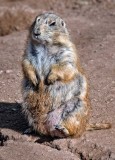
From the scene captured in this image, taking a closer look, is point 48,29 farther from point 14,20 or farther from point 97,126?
point 14,20

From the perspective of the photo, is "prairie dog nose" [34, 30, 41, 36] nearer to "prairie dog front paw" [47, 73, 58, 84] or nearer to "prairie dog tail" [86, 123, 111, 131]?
"prairie dog front paw" [47, 73, 58, 84]

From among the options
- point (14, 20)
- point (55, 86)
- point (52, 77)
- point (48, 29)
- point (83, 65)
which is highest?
point (48, 29)

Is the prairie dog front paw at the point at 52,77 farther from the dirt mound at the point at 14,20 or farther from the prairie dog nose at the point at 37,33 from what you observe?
the dirt mound at the point at 14,20

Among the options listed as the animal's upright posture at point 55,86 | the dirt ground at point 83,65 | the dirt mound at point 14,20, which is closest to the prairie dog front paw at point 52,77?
the animal's upright posture at point 55,86

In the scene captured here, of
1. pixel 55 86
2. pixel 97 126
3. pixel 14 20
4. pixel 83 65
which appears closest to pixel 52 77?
pixel 55 86

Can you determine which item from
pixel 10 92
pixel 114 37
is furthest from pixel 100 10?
pixel 10 92

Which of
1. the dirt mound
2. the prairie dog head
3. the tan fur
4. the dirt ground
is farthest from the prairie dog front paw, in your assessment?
the dirt mound

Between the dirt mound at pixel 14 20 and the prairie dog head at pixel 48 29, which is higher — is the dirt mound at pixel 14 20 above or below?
below
